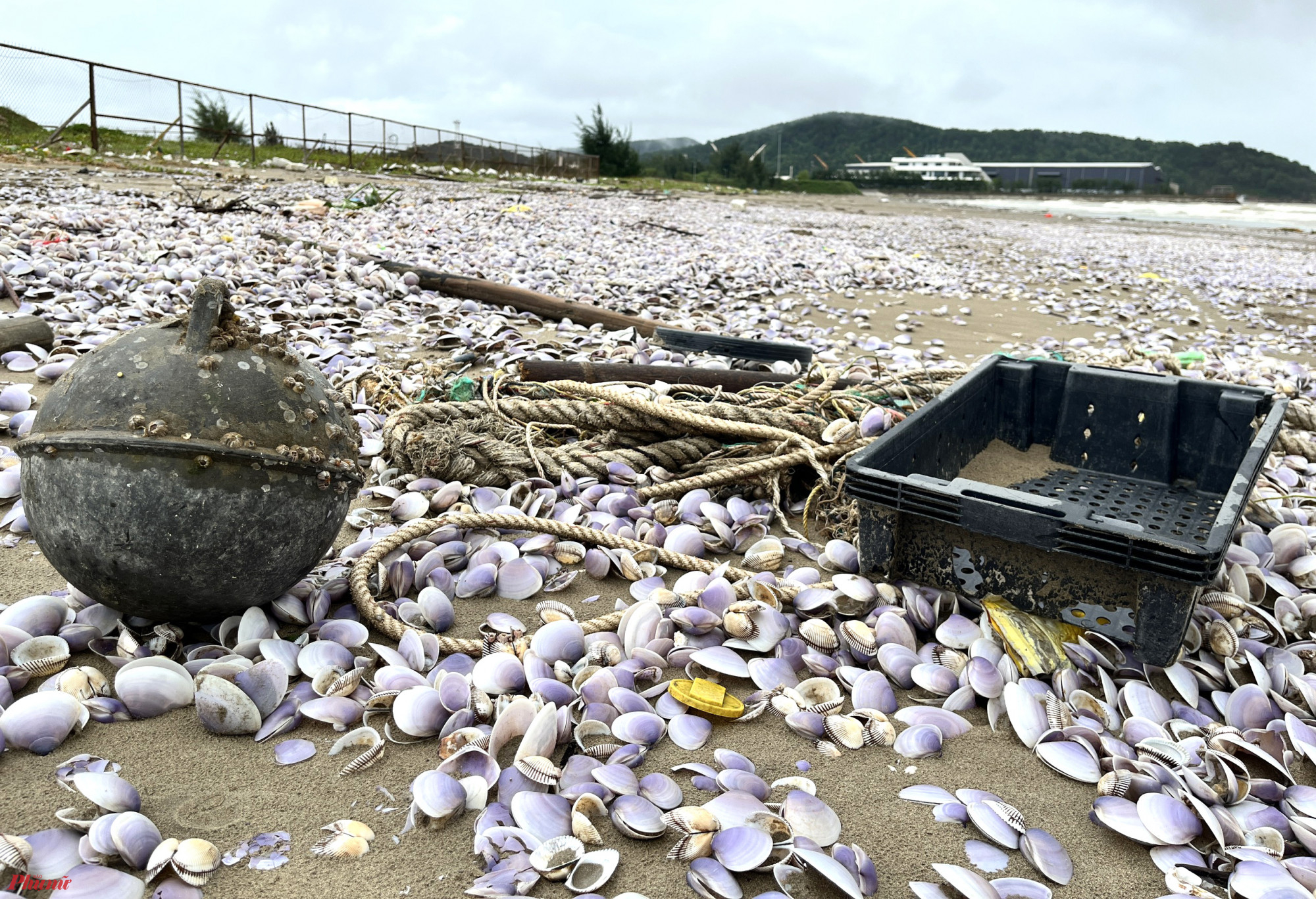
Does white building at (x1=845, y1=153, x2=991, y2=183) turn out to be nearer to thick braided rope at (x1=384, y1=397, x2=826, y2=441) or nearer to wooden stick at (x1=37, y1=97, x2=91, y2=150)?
wooden stick at (x1=37, y1=97, x2=91, y2=150)

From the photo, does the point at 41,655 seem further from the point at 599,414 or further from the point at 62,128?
the point at 62,128

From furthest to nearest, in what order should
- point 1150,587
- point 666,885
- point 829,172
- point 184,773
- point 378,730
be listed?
point 829,172, point 1150,587, point 378,730, point 184,773, point 666,885

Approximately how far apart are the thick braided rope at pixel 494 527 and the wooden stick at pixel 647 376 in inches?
53.0

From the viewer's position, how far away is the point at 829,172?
6225 centimetres

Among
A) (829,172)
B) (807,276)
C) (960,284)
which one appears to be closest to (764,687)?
(807,276)

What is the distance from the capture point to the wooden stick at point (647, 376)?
4078 millimetres

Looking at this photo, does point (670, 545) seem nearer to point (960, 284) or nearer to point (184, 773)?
point (184, 773)

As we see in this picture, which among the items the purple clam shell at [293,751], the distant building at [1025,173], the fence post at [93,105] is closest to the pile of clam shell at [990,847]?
the purple clam shell at [293,751]

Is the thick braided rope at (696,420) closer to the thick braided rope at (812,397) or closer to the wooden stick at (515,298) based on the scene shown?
the thick braided rope at (812,397)

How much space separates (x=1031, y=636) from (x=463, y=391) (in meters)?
2.62

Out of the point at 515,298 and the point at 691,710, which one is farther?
the point at 515,298

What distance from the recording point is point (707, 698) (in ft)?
6.54

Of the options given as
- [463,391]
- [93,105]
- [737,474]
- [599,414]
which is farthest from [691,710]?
[93,105]

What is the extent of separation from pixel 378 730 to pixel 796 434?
6.52 feet
